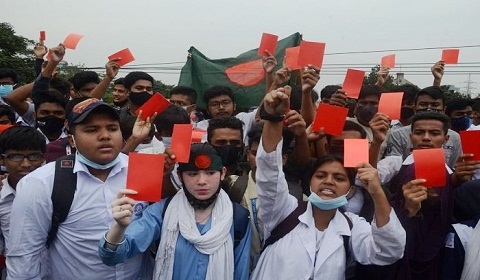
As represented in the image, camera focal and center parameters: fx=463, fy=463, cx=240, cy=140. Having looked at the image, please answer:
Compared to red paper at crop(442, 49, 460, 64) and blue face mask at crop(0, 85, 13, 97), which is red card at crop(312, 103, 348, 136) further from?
blue face mask at crop(0, 85, 13, 97)

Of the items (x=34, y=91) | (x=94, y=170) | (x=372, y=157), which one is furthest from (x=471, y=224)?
(x=34, y=91)

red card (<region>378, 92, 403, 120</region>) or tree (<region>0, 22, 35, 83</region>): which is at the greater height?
tree (<region>0, 22, 35, 83</region>)

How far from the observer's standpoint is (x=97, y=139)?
8.42 feet

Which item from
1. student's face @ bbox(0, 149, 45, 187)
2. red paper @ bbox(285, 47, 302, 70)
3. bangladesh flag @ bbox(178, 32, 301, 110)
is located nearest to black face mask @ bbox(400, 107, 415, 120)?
red paper @ bbox(285, 47, 302, 70)

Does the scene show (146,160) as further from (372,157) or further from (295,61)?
(295,61)

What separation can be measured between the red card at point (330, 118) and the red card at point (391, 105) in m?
0.32

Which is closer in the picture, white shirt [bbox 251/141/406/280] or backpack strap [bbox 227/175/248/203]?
white shirt [bbox 251/141/406/280]

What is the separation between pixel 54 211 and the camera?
2.43 meters

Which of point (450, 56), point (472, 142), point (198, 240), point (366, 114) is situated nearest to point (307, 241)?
point (198, 240)

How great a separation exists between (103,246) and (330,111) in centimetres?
182

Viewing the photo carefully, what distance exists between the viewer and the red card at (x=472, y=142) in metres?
2.90

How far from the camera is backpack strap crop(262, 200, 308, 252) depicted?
2701 millimetres

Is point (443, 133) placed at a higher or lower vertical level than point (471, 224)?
higher

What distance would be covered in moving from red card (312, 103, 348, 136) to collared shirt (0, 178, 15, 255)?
7.17 ft
